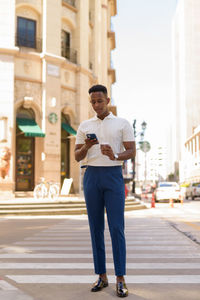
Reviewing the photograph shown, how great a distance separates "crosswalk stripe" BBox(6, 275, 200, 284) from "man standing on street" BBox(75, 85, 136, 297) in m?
0.42

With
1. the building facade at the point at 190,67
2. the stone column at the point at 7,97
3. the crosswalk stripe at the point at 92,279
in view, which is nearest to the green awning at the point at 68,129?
the stone column at the point at 7,97

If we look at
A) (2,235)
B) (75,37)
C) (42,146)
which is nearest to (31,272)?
(2,235)

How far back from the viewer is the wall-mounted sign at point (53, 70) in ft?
81.1

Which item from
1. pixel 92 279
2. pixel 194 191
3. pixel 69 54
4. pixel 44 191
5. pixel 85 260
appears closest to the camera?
pixel 92 279

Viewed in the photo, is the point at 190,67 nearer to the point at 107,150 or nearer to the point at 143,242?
the point at 143,242

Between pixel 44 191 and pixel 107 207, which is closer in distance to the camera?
pixel 107 207

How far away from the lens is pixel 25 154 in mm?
24203

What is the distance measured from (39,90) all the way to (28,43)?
116 inches

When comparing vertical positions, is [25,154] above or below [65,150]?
below

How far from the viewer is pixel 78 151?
13.6 feet

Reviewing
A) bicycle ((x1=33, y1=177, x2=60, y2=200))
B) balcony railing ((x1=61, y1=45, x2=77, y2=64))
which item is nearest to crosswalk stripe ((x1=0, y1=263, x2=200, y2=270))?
bicycle ((x1=33, y1=177, x2=60, y2=200))

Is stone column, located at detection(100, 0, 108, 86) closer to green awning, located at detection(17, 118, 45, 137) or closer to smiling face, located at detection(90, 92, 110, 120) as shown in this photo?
green awning, located at detection(17, 118, 45, 137)

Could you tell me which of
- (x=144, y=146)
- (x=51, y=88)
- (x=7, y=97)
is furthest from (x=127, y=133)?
(x=144, y=146)

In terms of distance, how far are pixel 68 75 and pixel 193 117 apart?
8407 cm
